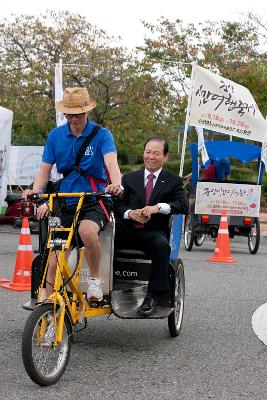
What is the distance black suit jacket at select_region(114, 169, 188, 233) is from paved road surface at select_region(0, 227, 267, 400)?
101 centimetres

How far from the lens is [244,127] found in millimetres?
16656

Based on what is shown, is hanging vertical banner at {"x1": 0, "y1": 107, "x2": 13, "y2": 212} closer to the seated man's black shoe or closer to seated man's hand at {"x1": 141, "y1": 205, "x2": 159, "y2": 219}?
seated man's hand at {"x1": 141, "y1": 205, "x2": 159, "y2": 219}

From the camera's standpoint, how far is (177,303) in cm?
726

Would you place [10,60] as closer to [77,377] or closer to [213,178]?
[213,178]

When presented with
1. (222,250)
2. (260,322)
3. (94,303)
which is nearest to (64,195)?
(94,303)

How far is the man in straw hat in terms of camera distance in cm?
611

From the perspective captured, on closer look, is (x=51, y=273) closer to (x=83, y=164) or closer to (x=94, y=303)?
(x=94, y=303)

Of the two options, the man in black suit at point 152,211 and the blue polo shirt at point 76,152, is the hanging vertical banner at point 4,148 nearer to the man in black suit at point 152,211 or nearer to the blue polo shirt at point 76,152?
the man in black suit at point 152,211

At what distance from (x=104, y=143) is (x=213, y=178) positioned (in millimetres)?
10670

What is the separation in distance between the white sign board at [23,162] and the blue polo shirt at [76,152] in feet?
51.9

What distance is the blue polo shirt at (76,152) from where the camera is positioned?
6316 millimetres

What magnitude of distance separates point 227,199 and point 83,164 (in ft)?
32.9

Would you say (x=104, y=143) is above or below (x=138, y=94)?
below

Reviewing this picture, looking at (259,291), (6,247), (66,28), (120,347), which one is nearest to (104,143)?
(120,347)
